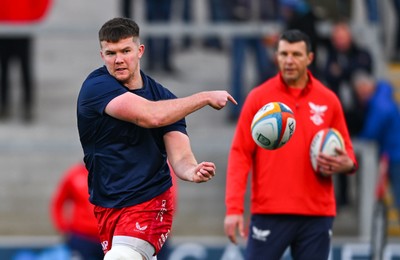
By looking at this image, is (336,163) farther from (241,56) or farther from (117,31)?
(241,56)

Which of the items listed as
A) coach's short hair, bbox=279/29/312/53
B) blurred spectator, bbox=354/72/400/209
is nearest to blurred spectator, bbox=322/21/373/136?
blurred spectator, bbox=354/72/400/209

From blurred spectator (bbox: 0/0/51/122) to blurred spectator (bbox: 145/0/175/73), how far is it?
1.26m

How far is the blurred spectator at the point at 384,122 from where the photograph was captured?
1220 cm

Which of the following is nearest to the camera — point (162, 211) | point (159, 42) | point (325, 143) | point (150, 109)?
point (150, 109)

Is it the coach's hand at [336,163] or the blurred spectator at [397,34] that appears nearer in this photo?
the coach's hand at [336,163]

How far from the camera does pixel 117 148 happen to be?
21.5ft

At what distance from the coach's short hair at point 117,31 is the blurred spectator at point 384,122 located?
6.12m

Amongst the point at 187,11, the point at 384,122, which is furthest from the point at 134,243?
the point at 187,11

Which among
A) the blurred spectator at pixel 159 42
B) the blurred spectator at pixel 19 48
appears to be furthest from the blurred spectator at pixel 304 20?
the blurred spectator at pixel 19 48

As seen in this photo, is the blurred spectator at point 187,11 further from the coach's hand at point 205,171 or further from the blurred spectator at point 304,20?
the coach's hand at point 205,171

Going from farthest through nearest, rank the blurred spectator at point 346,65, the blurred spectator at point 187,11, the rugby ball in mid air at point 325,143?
the blurred spectator at point 187,11, the blurred spectator at point 346,65, the rugby ball in mid air at point 325,143

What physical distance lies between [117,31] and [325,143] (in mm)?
1979

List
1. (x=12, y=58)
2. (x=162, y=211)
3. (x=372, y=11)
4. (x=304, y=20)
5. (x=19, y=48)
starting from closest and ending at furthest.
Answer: (x=162, y=211) < (x=304, y=20) < (x=372, y=11) < (x=19, y=48) < (x=12, y=58)

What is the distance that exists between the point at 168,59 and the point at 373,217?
3.94 metres
